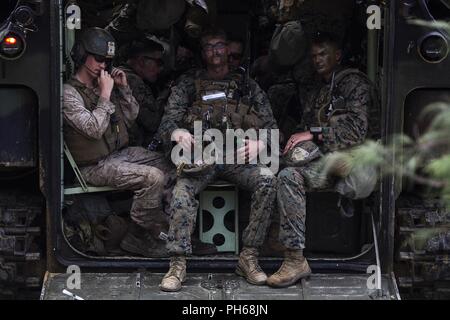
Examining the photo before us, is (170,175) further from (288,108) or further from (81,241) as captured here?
(288,108)

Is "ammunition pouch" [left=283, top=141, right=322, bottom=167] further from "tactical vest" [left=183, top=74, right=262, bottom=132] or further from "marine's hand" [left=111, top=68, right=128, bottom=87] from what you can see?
"marine's hand" [left=111, top=68, right=128, bottom=87]

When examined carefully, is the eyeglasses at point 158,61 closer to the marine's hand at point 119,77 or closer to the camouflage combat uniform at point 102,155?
the marine's hand at point 119,77

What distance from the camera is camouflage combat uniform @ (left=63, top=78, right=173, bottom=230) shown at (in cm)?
612

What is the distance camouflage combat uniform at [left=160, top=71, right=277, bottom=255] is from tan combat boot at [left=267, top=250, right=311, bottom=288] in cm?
20

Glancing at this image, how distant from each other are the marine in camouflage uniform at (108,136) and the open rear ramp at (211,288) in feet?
1.21

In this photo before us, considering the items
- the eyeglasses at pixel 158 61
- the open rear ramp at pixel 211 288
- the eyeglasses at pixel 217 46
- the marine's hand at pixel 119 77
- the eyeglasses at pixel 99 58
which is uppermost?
the eyeglasses at pixel 217 46

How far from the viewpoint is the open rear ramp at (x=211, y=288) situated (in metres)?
5.90

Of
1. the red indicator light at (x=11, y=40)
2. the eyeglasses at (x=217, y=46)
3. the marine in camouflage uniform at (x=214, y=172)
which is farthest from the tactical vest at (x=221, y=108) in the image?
the red indicator light at (x=11, y=40)

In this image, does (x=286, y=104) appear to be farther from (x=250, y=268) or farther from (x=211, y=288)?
(x=211, y=288)

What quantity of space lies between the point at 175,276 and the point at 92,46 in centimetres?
150

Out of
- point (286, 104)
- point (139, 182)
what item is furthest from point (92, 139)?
point (286, 104)

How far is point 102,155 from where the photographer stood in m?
6.32

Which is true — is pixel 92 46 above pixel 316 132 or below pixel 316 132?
above

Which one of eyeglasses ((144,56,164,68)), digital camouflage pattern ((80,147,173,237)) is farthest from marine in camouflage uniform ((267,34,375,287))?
eyeglasses ((144,56,164,68))
